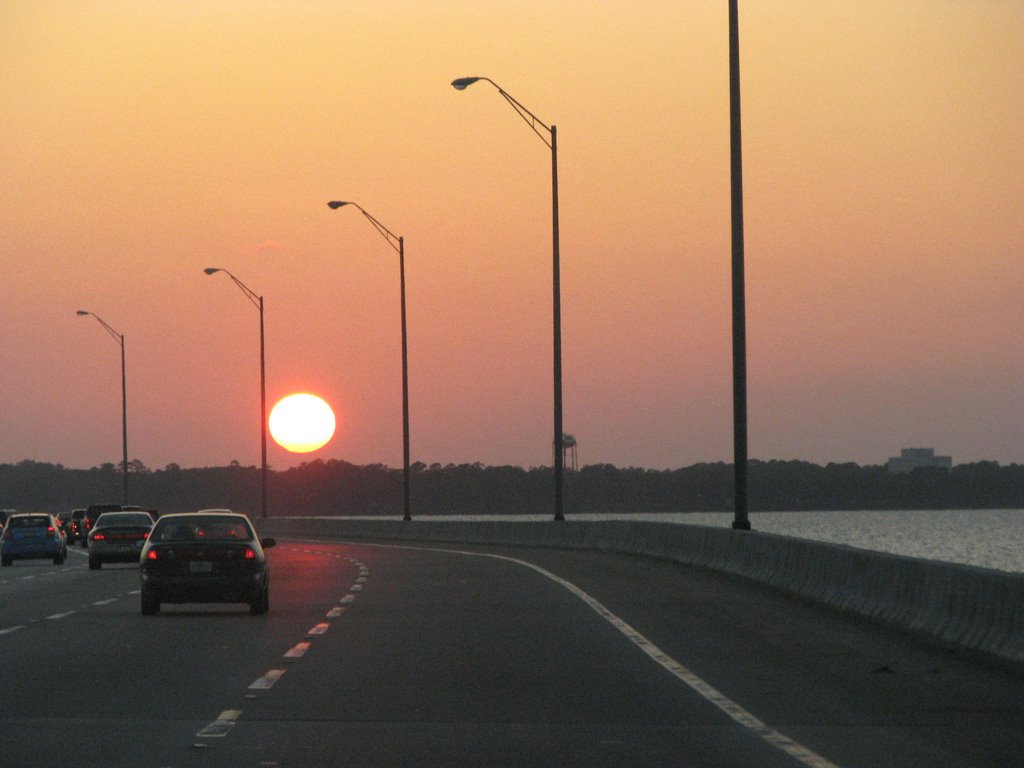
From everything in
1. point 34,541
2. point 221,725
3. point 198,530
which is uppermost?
point 198,530

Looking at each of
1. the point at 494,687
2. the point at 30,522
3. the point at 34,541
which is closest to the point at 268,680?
the point at 494,687

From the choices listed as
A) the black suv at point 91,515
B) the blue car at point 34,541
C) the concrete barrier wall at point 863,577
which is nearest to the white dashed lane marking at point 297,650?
the concrete barrier wall at point 863,577

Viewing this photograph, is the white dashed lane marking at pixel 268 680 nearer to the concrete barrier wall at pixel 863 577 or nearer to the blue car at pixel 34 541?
the concrete barrier wall at pixel 863 577

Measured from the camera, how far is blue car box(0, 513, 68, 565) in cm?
5191

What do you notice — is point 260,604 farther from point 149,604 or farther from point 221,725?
point 221,725

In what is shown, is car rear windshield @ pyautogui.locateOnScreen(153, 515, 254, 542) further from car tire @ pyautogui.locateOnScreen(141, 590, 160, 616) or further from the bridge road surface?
the bridge road surface

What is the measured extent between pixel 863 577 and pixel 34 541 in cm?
3362

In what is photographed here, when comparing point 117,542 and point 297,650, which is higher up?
point 117,542

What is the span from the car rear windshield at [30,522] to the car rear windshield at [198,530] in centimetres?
2764

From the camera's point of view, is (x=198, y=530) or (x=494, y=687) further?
(x=198, y=530)

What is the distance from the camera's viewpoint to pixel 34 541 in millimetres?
52094

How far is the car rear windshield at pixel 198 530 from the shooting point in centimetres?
2573

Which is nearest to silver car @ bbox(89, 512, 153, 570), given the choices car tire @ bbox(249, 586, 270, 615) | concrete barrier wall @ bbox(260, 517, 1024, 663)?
concrete barrier wall @ bbox(260, 517, 1024, 663)

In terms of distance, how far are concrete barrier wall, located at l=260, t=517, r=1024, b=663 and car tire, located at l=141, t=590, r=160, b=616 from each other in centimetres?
867
